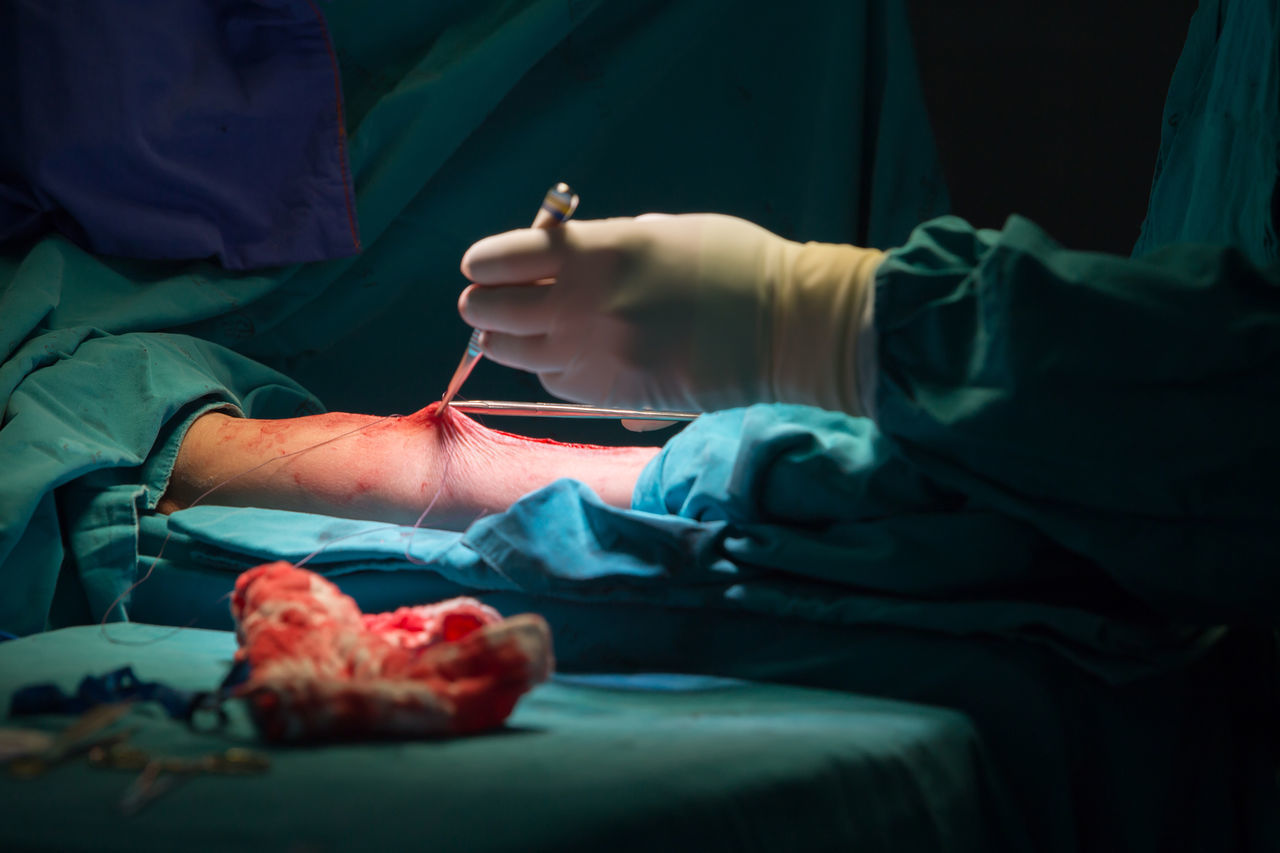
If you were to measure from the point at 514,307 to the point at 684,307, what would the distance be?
190mm

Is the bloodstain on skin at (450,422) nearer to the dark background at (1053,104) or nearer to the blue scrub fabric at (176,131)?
the blue scrub fabric at (176,131)

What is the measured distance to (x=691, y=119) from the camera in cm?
202

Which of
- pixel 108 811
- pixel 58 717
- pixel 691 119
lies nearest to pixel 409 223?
pixel 691 119

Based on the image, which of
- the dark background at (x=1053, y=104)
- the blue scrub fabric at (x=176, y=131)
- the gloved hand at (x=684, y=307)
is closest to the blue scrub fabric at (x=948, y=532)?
the gloved hand at (x=684, y=307)

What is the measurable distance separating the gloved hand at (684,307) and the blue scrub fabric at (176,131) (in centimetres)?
96

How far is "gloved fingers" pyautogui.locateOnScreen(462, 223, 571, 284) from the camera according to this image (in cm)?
94

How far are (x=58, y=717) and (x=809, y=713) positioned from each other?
0.56 meters

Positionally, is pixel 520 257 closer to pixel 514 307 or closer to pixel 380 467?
pixel 514 307

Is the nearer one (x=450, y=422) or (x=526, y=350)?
(x=526, y=350)

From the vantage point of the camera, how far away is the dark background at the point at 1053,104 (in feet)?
6.27

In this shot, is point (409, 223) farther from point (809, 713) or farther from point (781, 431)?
point (809, 713)

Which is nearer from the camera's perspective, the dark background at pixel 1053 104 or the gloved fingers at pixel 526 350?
the gloved fingers at pixel 526 350

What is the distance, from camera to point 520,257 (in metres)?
0.94

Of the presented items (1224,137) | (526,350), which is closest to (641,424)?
(526,350)
